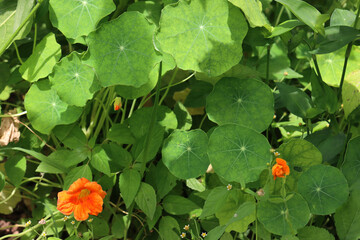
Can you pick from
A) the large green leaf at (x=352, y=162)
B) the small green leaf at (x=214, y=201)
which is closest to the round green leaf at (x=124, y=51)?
the small green leaf at (x=214, y=201)

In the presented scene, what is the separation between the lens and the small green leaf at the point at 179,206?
1357mm

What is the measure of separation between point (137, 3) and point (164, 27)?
275mm

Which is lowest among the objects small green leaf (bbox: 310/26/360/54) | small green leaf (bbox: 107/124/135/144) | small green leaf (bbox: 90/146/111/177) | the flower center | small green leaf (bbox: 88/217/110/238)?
small green leaf (bbox: 88/217/110/238)

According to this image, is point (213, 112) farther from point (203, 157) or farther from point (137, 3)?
point (137, 3)

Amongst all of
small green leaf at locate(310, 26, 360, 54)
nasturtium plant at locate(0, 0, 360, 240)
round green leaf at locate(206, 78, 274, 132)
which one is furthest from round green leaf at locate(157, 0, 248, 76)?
small green leaf at locate(310, 26, 360, 54)

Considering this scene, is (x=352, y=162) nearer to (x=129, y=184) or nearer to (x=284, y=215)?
(x=284, y=215)

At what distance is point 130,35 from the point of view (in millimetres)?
1302

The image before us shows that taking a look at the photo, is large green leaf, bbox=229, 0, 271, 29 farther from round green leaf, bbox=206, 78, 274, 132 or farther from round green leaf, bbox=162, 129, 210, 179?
round green leaf, bbox=162, 129, 210, 179

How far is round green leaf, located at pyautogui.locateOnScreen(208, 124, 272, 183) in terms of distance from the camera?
1264 mm

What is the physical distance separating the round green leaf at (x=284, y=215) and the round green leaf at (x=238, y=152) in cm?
10

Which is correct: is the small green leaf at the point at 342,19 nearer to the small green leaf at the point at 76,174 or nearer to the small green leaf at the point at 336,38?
the small green leaf at the point at 336,38

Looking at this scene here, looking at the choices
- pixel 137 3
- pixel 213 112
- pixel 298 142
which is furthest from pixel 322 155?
pixel 137 3

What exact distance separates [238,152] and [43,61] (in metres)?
0.70

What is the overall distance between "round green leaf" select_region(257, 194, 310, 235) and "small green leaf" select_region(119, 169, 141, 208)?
376 millimetres
